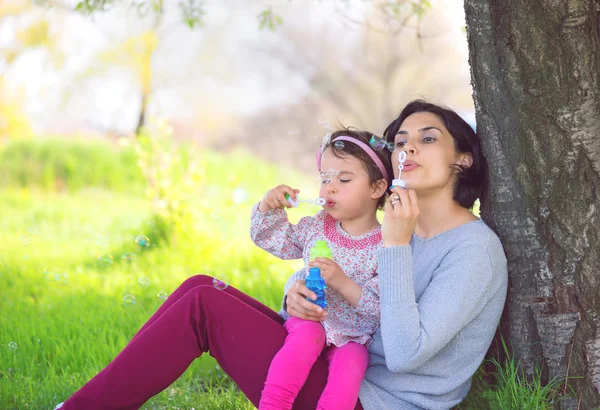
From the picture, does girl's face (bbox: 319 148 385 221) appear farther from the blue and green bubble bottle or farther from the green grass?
the green grass

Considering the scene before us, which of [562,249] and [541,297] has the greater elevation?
[562,249]

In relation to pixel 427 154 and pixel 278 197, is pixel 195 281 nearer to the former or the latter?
pixel 278 197

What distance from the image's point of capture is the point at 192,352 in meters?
2.40

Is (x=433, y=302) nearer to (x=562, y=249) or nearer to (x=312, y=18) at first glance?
(x=562, y=249)

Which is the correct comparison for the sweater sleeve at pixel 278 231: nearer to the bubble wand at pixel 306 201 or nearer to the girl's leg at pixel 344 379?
the bubble wand at pixel 306 201

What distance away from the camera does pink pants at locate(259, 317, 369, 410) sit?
223 centimetres

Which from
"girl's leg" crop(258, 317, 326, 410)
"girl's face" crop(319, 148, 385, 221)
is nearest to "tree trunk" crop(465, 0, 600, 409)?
"girl's face" crop(319, 148, 385, 221)

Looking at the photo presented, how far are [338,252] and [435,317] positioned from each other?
499 mm

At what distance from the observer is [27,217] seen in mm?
7820

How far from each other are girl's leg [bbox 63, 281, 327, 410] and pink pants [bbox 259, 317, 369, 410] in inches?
3.2

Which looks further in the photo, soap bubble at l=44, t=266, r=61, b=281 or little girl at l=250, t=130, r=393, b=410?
soap bubble at l=44, t=266, r=61, b=281

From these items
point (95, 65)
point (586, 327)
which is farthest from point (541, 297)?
point (95, 65)

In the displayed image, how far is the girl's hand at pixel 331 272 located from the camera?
2322 mm

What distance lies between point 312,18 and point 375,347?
19151 millimetres
